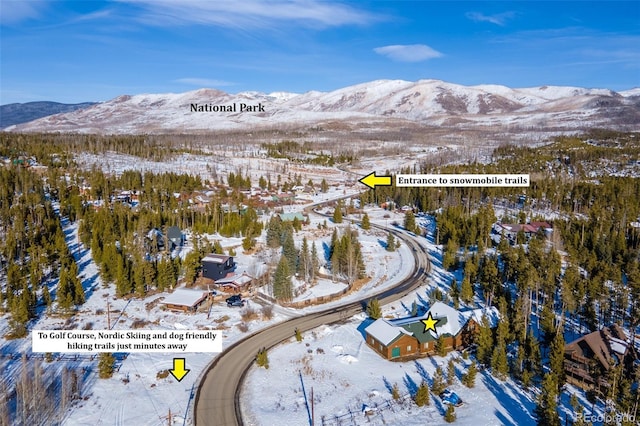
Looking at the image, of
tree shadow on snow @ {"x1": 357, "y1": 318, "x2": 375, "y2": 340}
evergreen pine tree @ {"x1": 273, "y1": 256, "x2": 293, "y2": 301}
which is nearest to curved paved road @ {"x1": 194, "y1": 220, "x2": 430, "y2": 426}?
tree shadow on snow @ {"x1": 357, "y1": 318, "x2": 375, "y2": 340}

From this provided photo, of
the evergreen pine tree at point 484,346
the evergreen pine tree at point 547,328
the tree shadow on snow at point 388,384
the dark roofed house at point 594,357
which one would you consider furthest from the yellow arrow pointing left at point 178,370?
the evergreen pine tree at point 547,328

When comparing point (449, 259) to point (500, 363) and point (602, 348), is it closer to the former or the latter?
point (602, 348)

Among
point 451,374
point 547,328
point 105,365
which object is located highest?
point 105,365

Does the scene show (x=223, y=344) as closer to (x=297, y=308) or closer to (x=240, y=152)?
(x=297, y=308)

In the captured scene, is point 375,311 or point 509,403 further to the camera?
point 375,311

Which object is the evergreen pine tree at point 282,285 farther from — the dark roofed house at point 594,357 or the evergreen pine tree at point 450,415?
the dark roofed house at point 594,357

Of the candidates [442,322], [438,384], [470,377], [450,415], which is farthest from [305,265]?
[450,415]

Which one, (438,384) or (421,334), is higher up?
(421,334)

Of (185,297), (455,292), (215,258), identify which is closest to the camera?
(185,297)
